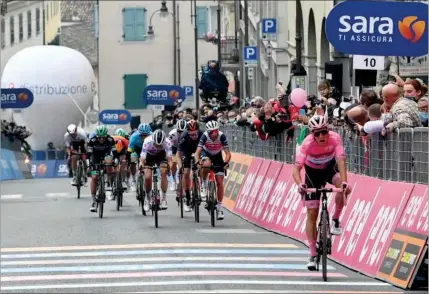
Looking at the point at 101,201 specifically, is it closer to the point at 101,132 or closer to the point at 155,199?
the point at 101,132

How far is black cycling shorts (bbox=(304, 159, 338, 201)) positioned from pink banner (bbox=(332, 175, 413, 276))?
683 millimetres

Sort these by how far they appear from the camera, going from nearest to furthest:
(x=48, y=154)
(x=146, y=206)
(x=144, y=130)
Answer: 1. (x=146, y=206)
2. (x=144, y=130)
3. (x=48, y=154)

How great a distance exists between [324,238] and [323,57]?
25.2 metres

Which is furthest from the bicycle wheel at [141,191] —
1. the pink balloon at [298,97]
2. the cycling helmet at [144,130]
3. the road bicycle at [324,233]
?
the road bicycle at [324,233]

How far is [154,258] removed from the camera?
16.9 metres

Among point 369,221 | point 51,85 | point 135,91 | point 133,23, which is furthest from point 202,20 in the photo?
point 369,221

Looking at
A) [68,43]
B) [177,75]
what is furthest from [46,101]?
[68,43]

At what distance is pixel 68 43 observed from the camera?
103 metres

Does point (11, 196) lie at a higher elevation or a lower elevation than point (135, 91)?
lower

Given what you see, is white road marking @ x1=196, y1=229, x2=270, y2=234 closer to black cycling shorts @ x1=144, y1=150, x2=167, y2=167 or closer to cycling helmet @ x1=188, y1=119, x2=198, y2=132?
black cycling shorts @ x1=144, y1=150, x2=167, y2=167

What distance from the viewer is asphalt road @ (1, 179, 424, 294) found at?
14.1 m

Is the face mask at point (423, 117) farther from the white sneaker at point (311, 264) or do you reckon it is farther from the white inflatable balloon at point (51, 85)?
the white inflatable balloon at point (51, 85)

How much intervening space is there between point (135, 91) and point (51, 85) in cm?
1954

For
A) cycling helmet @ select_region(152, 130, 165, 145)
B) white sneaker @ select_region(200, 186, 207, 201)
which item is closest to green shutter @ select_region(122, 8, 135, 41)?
white sneaker @ select_region(200, 186, 207, 201)
